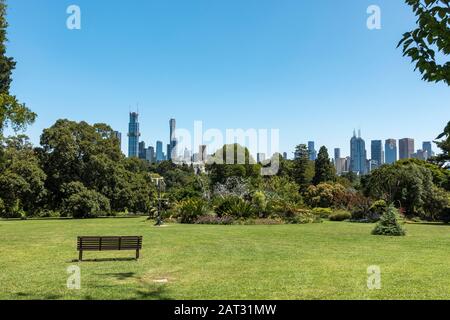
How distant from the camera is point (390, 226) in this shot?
18.7 meters

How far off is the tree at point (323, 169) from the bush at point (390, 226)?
1488 inches

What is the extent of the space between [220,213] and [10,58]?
16.6 meters

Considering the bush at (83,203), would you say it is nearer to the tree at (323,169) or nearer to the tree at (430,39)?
the tree at (323,169)

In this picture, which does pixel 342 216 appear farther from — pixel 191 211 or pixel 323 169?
pixel 323 169

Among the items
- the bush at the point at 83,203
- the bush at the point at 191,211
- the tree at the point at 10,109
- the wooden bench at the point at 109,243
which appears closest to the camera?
the wooden bench at the point at 109,243

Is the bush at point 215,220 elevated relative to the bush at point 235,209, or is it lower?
lower

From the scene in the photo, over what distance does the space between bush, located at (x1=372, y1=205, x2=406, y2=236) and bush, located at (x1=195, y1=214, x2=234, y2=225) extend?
34.3ft

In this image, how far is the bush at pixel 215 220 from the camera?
26.8m

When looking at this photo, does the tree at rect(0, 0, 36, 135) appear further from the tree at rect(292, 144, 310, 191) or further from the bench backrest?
the tree at rect(292, 144, 310, 191)

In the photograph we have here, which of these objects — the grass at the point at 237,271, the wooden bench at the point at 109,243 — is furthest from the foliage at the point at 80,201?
the wooden bench at the point at 109,243

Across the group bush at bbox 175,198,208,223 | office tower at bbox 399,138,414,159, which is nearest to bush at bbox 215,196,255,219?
bush at bbox 175,198,208,223
